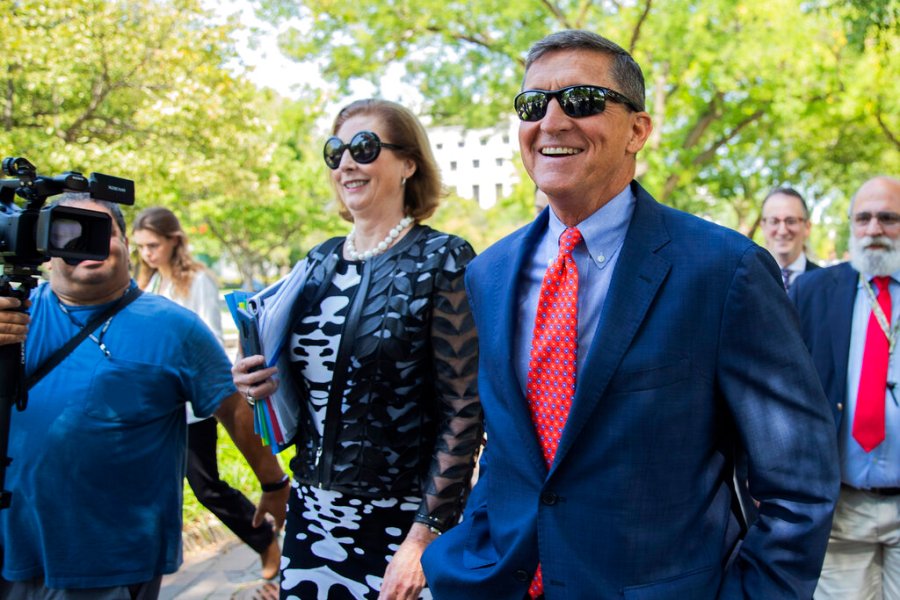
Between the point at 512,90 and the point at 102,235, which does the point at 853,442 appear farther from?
the point at 512,90

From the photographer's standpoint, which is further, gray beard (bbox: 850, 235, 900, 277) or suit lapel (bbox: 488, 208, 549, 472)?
gray beard (bbox: 850, 235, 900, 277)

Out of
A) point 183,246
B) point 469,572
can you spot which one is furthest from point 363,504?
point 183,246

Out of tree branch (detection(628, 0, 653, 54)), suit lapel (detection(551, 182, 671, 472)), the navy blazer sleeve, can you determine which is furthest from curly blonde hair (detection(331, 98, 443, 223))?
tree branch (detection(628, 0, 653, 54))

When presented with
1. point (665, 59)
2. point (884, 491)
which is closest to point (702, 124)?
point (665, 59)

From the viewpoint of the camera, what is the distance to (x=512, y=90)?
15.5 m

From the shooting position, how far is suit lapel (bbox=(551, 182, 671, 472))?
1.60 m

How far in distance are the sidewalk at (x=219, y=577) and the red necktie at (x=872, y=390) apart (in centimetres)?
329

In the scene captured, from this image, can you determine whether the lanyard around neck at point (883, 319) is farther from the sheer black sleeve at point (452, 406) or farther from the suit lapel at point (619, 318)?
the suit lapel at point (619, 318)

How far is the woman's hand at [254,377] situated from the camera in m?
2.53

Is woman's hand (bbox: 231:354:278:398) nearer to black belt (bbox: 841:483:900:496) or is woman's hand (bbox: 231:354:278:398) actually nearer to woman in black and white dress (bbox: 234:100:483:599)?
woman in black and white dress (bbox: 234:100:483:599)

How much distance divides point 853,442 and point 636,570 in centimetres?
217

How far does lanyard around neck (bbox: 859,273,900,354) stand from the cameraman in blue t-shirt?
2.76m

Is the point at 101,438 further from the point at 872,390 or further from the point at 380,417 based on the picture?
the point at 872,390

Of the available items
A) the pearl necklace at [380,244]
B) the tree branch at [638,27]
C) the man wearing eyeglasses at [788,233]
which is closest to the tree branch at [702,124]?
the tree branch at [638,27]
